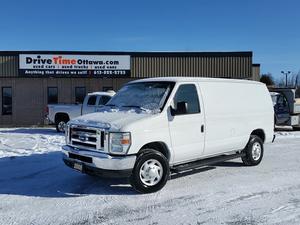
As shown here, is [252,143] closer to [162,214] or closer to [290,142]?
[162,214]

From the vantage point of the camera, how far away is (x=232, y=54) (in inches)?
1021

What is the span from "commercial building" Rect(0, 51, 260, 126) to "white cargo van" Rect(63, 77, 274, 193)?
1666cm

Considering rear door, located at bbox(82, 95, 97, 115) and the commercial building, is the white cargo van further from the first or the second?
the commercial building

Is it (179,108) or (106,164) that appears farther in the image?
(179,108)

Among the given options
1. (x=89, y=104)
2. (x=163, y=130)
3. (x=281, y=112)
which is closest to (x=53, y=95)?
(x=89, y=104)

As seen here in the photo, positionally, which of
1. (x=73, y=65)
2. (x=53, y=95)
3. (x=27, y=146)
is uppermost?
(x=73, y=65)

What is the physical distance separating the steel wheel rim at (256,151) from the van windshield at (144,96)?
3.12m

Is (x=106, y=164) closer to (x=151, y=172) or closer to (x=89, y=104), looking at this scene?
(x=151, y=172)

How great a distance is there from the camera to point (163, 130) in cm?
697

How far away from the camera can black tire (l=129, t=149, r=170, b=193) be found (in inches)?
260

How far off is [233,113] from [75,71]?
18.1m

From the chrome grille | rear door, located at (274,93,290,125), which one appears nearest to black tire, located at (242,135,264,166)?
the chrome grille

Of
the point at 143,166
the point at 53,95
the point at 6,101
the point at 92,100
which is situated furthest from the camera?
the point at 53,95

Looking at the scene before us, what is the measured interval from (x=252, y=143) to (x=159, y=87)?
308cm
